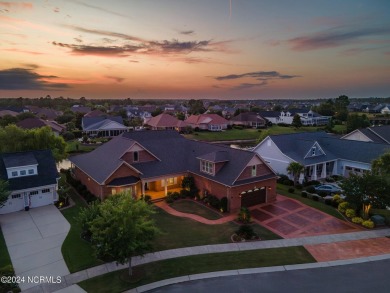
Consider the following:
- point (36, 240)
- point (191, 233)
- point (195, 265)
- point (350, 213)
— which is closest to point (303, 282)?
point (195, 265)

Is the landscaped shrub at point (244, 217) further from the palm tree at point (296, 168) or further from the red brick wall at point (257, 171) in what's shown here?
the palm tree at point (296, 168)

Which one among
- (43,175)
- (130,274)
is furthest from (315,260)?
(43,175)

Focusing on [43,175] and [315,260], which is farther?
[43,175]

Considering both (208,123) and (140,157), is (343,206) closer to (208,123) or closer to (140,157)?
Answer: (140,157)

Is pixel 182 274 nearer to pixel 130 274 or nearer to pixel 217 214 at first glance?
pixel 130 274

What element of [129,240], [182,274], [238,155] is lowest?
[182,274]

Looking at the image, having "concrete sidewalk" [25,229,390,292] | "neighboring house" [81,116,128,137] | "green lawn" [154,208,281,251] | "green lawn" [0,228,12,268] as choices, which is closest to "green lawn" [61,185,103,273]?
"concrete sidewalk" [25,229,390,292]

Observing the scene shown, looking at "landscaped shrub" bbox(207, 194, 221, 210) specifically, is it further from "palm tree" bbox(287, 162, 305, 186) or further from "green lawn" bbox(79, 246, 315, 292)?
"palm tree" bbox(287, 162, 305, 186)

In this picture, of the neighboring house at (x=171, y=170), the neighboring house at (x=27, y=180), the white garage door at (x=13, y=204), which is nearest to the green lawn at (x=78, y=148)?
the neighboring house at (x=171, y=170)
